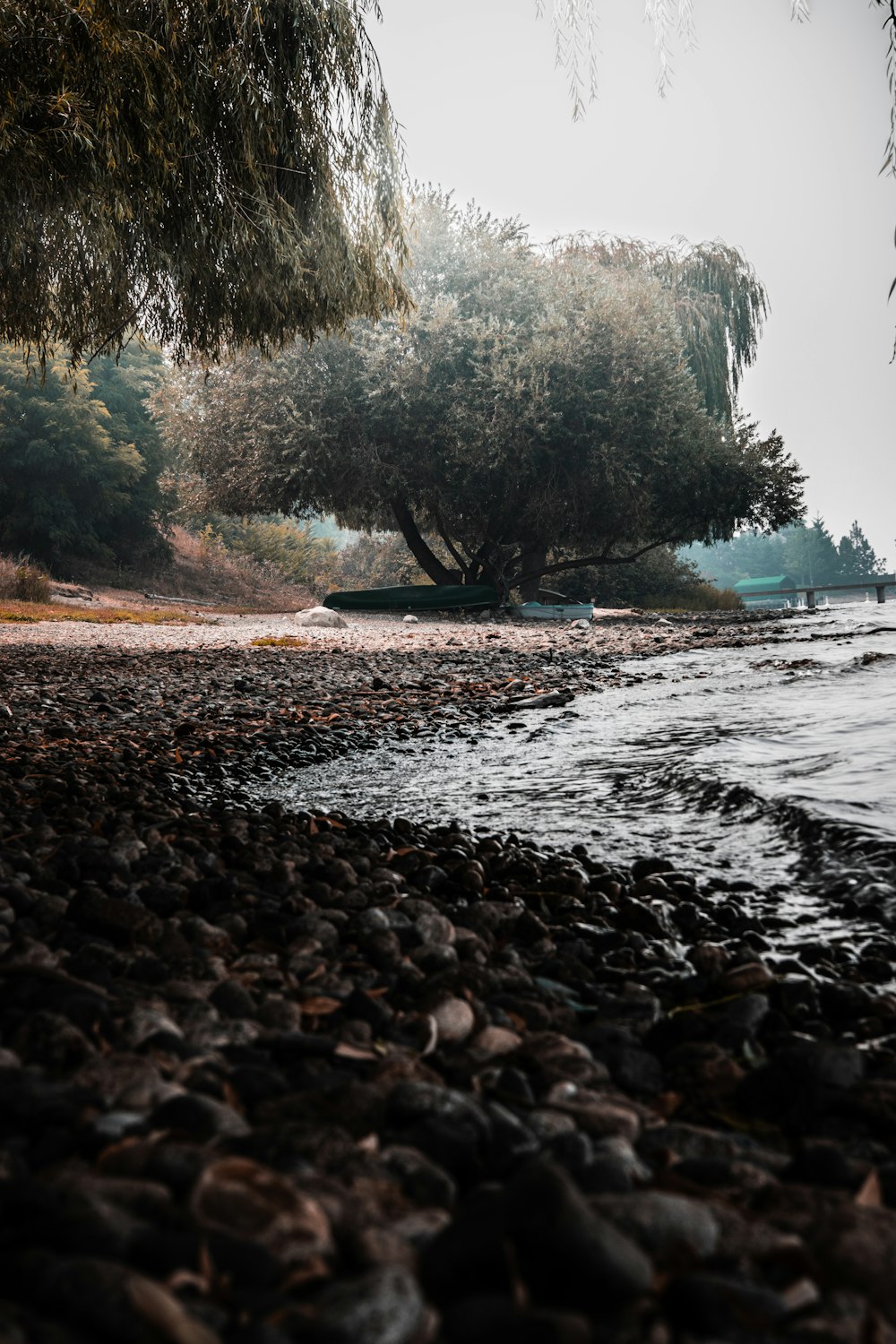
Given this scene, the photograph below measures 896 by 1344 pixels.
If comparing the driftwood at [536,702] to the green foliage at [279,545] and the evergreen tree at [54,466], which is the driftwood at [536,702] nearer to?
the evergreen tree at [54,466]

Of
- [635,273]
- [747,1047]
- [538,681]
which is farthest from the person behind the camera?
[635,273]

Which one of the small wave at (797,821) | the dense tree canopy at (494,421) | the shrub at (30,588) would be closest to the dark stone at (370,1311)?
the small wave at (797,821)

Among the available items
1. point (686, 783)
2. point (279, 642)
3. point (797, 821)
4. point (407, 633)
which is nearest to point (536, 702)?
point (686, 783)

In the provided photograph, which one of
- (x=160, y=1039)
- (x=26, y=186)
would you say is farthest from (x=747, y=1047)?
(x=26, y=186)

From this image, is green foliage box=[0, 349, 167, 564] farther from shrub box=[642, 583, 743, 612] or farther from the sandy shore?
shrub box=[642, 583, 743, 612]

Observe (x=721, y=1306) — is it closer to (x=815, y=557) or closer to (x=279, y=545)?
(x=279, y=545)

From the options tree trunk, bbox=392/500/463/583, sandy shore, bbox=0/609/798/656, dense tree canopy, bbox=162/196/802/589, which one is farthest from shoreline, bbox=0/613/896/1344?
tree trunk, bbox=392/500/463/583

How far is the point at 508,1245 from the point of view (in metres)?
0.86

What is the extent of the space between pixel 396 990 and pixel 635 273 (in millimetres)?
27775

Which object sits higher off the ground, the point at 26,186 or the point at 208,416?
the point at 208,416

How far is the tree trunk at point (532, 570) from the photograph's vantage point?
24750 mm

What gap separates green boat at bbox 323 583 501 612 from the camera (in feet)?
69.6

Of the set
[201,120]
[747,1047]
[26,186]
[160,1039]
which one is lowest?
[747,1047]

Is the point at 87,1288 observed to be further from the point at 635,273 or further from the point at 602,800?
the point at 635,273
